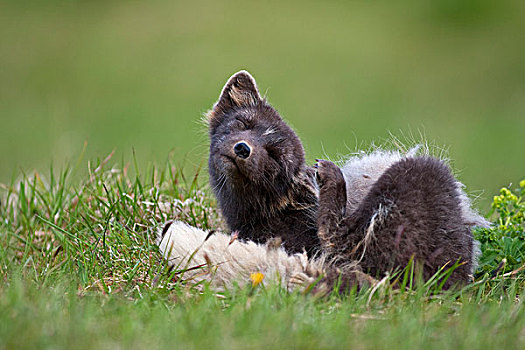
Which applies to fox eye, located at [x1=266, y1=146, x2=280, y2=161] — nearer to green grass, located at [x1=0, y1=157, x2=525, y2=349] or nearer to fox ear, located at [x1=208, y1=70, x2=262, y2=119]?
fox ear, located at [x1=208, y1=70, x2=262, y2=119]

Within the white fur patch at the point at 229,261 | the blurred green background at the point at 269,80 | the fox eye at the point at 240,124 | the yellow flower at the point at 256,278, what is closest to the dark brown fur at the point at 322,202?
the fox eye at the point at 240,124

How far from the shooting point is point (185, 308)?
3584mm

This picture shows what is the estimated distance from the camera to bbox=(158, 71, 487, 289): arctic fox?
165 inches

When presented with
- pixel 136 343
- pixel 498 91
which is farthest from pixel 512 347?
pixel 498 91

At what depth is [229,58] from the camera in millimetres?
18938

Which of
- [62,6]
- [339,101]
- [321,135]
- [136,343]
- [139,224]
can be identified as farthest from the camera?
[62,6]

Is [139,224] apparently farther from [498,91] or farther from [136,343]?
[498,91]

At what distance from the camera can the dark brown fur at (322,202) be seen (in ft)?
13.9

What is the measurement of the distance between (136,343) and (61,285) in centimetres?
123

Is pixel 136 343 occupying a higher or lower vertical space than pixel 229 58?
lower

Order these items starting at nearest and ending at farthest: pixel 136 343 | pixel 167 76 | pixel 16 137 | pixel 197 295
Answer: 1. pixel 136 343
2. pixel 197 295
3. pixel 16 137
4. pixel 167 76

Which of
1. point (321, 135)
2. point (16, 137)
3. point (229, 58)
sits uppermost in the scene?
point (229, 58)

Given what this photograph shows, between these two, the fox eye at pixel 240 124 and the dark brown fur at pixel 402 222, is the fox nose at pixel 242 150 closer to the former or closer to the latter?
the fox eye at pixel 240 124

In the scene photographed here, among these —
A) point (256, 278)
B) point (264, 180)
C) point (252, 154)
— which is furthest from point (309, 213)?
point (256, 278)
